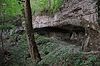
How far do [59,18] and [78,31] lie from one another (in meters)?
1.68

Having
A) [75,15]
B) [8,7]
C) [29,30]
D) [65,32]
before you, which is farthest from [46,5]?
[29,30]

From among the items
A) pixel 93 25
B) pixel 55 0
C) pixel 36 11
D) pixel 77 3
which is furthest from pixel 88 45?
pixel 36 11

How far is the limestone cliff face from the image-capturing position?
405 inches

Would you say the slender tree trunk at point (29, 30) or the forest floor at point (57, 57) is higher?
the slender tree trunk at point (29, 30)

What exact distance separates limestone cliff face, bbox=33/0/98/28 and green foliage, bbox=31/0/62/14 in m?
0.52

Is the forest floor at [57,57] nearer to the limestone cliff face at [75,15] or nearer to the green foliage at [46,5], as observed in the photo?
the limestone cliff face at [75,15]

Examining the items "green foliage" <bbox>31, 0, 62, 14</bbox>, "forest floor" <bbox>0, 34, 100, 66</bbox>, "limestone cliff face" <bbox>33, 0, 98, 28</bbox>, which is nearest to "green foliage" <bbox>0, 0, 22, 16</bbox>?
"forest floor" <bbox>0, 34, 100, 66</bbox>

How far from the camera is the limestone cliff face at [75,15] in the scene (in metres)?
10.3

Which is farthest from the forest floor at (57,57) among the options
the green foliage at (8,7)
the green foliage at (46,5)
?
the green foliage at (46,5)

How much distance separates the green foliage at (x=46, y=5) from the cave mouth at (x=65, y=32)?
4.89ft

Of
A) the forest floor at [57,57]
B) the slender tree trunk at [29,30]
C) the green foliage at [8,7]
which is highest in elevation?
the green foliage at [8,7]

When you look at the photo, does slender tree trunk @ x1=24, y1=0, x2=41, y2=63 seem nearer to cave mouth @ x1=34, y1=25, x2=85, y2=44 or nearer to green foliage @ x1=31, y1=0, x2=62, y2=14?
cave mouth @ x1=34, y1=25, x2=85, y2=44

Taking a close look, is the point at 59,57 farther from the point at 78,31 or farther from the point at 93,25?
the point at 78,31

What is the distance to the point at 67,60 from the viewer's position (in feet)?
25.9
